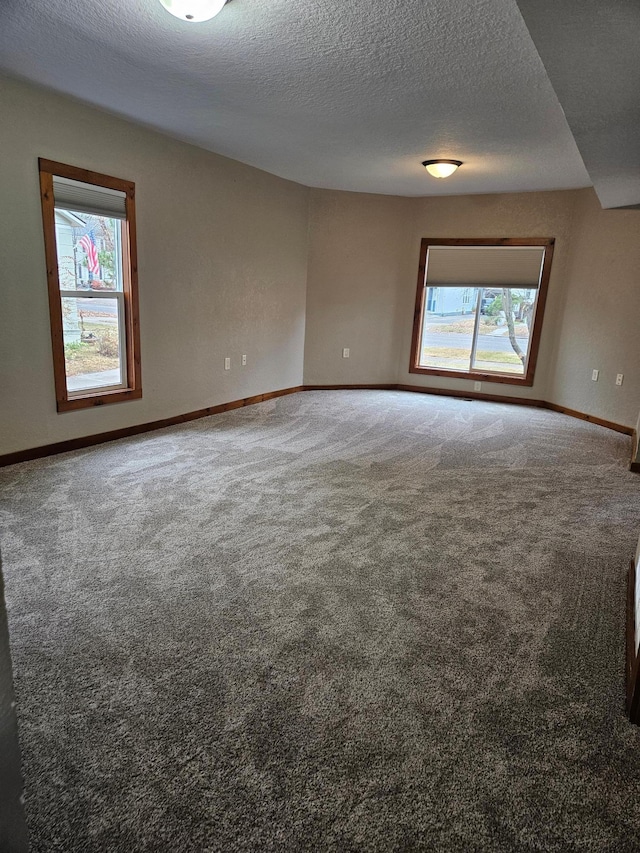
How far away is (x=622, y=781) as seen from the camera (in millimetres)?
1444

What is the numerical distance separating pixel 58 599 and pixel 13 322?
87.5 inches

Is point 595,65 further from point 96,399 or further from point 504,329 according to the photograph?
point 504,329

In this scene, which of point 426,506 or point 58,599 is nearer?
point 58,599

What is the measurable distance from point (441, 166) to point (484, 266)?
2.17m

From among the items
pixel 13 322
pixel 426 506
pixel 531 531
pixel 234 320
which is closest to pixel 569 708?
pixel 531 531

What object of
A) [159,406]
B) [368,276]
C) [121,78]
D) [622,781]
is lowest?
[622,781]

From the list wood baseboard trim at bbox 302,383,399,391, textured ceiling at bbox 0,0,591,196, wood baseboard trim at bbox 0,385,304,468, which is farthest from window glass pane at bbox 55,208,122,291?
wood baseboard trim at bbox 302,383,399,391

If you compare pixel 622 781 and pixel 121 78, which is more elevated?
pixel 121 78

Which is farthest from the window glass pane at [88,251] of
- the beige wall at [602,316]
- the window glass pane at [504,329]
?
the beige wall at [602,316]

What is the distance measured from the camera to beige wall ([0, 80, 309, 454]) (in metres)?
3.47

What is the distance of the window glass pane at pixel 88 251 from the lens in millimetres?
3852

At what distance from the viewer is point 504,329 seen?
21.9 ft

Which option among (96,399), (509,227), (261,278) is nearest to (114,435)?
(96,399)

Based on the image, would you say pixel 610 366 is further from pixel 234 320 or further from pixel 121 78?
pixel 121 78
